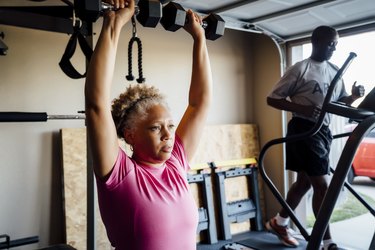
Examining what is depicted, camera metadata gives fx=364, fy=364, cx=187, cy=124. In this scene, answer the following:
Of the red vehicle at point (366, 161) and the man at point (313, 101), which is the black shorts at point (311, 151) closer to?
the man at point (313, 101)

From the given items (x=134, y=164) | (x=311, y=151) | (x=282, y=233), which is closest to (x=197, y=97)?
(x=134, y=164)

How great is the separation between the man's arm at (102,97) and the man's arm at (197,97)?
42 cm

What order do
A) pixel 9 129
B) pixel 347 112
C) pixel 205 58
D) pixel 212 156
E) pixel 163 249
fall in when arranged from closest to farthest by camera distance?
1. pixel 163 249
2. pixel 347 112
3. pixel 205 58
4. pixel 9 129
5. pixel 212 156

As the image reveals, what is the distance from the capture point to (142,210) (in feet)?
Result: 3.69

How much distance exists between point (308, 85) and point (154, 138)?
1.91m

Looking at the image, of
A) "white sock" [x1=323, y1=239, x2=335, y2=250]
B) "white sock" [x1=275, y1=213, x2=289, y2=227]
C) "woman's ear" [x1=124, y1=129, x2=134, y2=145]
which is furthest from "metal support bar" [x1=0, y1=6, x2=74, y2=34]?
"white sock" [x1=323, y1=239, x2=335, y2=250]

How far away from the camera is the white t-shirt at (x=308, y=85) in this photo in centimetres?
276

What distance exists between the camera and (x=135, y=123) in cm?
126

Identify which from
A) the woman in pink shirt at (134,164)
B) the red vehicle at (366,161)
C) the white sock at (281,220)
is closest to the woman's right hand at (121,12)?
the woman in pink shirt at (134,164)

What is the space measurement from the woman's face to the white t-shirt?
1731 millimetres

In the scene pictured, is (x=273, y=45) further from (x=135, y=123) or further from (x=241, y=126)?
(x=135, y=123)

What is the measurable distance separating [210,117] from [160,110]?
272 centimetres

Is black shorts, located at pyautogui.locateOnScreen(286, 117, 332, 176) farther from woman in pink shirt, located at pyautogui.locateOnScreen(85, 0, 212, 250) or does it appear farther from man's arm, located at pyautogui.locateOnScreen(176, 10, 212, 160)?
woman in pink shirt, located at pyautogui.locateOnScreen(85, 0, 212, 250)

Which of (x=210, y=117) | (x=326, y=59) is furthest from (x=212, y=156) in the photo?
(x=326, y=59)
